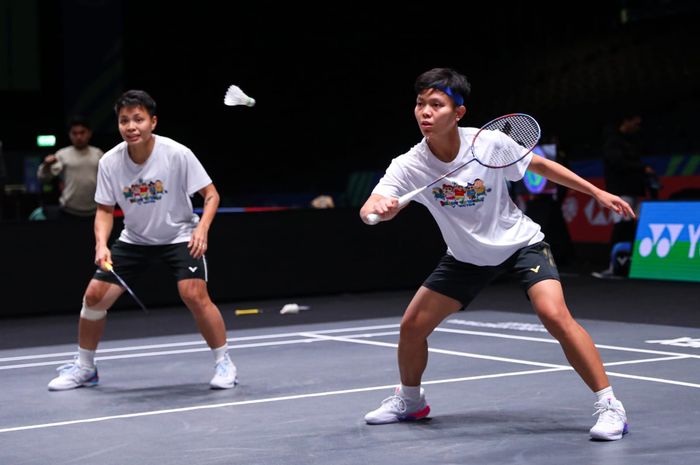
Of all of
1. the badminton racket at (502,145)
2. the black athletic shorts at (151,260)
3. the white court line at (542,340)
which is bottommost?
the white court line at (542,340)

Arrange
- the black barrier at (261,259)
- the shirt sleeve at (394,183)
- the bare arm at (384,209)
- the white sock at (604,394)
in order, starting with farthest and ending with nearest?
the black barrier at (261,259), the shirt sleeve at (394,183), the white sock at (604,394), the bare arm at (384,209)

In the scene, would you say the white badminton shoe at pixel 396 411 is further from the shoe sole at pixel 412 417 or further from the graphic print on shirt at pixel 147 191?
the graphic print on shirt at pixel 147 191

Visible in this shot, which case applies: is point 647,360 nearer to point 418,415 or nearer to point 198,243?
point 418,415

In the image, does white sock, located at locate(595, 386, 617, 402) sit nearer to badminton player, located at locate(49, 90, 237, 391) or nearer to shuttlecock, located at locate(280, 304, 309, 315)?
badminton player, located at locate(49, 90, 237, 391)

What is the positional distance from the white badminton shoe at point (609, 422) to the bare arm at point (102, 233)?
10.0 feet

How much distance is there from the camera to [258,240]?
12.4m

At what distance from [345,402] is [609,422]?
1.71 m

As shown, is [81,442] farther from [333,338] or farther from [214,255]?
[214,255]

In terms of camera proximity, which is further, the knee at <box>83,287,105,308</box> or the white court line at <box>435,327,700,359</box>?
the white court line at <box>435,327,700,359</box>

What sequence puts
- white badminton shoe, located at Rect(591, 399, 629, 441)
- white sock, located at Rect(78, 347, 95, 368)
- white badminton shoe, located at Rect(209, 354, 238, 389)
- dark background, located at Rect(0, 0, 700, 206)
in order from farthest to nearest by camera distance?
1. dark background, located at Rect(0, 0, 700, 206)
2. white sock, located at Rect(78, 347, 95, 368)
3. white badminton shoe, located at Rect(209, 354, 238, 389)
4. white badminton shoe, located at Rect(591, 399, 629, 441)

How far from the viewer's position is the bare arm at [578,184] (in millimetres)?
5008

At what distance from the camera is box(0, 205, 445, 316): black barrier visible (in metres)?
11.4

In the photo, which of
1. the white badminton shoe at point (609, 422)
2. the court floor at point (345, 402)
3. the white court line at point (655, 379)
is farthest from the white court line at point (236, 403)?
the white badminton shoe at point (609, 422)

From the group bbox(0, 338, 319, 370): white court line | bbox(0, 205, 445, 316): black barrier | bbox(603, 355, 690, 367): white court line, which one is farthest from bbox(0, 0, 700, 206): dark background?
bbox(603, 355, 690, 367): white court line
